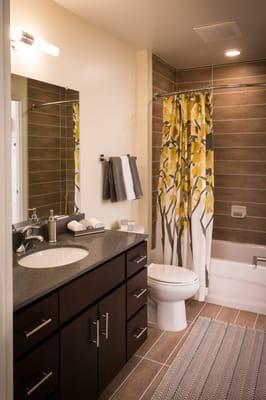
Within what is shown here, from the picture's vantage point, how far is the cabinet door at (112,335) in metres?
2.01

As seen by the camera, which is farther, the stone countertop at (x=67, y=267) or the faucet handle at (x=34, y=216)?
the faucet handle at (x=34, y=216)

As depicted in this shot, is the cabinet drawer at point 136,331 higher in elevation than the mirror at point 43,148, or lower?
lower

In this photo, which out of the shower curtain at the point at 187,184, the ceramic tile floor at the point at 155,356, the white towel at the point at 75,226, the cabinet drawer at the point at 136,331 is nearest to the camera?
the ceramic tile floor at the point at 155,356

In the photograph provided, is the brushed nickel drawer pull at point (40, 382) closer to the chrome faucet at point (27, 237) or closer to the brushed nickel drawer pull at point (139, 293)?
the chrome faucet at point (27, 237)

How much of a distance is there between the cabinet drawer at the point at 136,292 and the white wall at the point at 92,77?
0.67 meters

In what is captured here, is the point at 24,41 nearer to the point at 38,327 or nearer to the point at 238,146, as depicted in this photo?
the point at 38,327

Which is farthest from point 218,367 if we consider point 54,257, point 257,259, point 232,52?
point 232,52

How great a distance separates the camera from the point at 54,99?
7.88 ft

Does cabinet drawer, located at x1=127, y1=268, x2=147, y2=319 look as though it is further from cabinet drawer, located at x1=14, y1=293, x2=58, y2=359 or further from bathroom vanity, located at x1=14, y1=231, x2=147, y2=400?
cabinet drawer, located at x1=14, y1=293, x2=58, y2=359

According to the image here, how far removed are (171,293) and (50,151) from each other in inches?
54.6

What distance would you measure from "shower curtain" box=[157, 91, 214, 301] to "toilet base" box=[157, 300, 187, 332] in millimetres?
487

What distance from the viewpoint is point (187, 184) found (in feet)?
11.0

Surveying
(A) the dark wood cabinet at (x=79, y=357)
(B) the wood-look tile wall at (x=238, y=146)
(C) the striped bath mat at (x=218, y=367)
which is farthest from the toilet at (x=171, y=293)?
(B) the wood-look tile wall at (x=238, y=146)

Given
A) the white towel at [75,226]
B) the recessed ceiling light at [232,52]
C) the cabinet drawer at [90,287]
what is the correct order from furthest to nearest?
1. the recessed ceiling light at [232,52]
2. the white towel at [75,226]
3. the cabinet drawer at [90,287]
